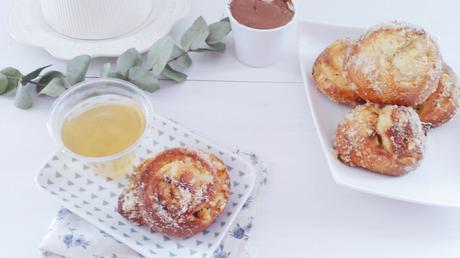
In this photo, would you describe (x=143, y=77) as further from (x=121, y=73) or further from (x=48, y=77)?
(x=48, y=77)

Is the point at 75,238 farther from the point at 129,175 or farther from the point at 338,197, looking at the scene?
the point at 338,197

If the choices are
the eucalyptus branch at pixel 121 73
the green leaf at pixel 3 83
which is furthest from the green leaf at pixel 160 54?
the green leaf at pixel 3 83

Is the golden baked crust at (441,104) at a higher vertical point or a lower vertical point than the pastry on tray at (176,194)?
higher

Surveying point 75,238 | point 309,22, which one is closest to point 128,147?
point 75,238

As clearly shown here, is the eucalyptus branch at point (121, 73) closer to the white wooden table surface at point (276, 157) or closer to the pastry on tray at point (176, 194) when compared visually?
the white wooden table surface at point (276, 157)

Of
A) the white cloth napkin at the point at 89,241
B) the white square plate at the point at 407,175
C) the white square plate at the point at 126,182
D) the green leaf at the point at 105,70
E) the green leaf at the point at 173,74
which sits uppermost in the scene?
the green leaf at the point at 105,70

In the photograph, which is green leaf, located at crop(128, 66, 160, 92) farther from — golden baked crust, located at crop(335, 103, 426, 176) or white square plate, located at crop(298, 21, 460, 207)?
golden baked crust, located at crop(335, 103, 426, 176)
